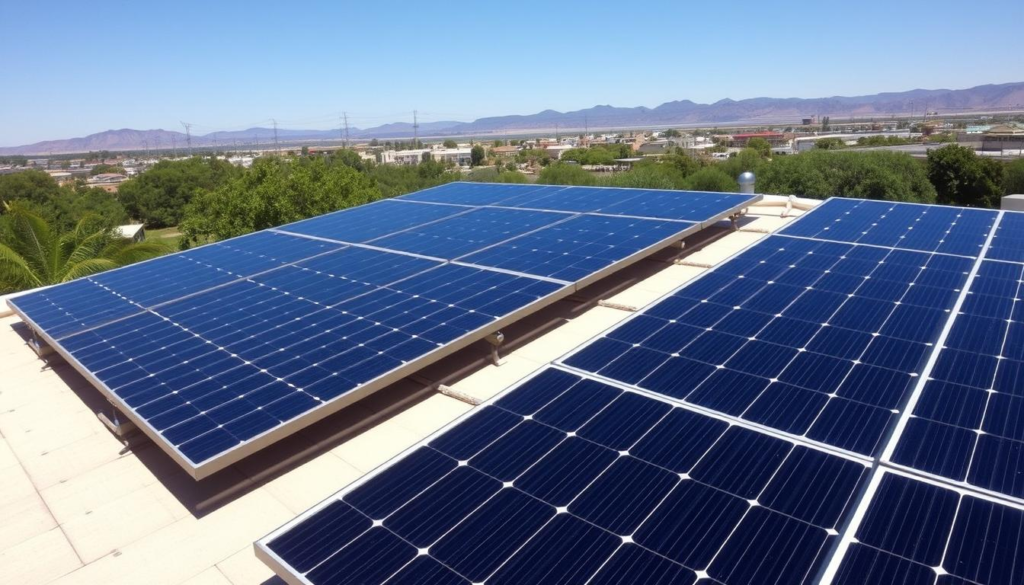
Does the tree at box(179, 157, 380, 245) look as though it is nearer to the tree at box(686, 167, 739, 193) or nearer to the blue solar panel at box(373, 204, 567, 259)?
the blue solar panel at box(373, 204, 567, 259)

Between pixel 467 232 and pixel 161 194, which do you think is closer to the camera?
pixel 467 232

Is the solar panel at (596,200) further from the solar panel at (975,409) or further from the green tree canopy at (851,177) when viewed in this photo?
the green tree canopy at (851,177)

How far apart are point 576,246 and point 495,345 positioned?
6.08m

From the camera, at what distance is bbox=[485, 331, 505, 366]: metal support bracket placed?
44.4 ft

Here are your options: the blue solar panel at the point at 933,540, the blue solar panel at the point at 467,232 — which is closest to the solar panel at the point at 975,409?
the blue solar panel at the point at 933,540

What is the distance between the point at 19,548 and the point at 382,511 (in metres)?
6.90

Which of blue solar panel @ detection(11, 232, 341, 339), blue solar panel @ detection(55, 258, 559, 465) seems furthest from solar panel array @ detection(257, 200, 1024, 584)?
blue solar panel @ detection(11, 232, 341, 339)

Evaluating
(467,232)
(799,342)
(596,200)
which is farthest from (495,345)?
(596,200)

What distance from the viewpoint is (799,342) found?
10.9 metres

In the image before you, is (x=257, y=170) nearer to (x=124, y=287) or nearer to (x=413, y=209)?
(x=413, y=209)

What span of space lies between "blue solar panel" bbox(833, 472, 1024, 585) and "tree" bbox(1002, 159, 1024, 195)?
275 ft

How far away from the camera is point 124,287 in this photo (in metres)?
18.8

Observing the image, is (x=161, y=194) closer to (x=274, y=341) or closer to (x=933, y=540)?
(x=274, y=341)

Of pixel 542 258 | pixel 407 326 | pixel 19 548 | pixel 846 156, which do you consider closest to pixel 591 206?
pixel 542 258
